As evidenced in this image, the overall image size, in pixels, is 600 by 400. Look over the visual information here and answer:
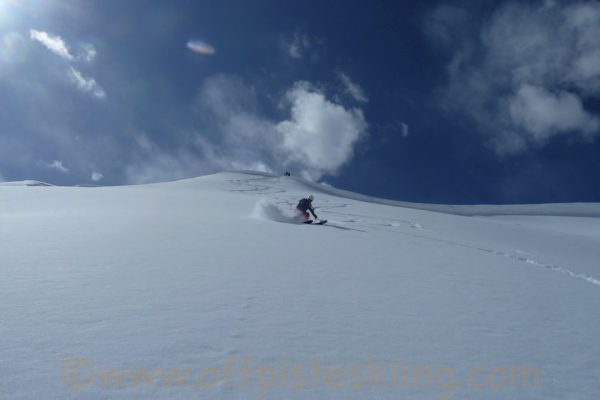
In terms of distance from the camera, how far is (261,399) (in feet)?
8.36

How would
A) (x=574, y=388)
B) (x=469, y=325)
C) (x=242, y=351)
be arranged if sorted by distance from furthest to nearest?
(x=469, y=325) → (x=242, y=351) → (x=574, y=388)

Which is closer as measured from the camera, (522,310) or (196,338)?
(196,338)

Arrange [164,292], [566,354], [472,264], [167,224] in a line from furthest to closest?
[167,224] < [472,264] < [164,292] < [566,354]

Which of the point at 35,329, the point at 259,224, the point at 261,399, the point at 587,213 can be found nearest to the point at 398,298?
the point at 261,399

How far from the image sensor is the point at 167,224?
10.5 m

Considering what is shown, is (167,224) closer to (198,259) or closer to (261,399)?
(198,259)

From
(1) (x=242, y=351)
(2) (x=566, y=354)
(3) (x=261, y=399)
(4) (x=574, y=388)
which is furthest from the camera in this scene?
(2) (x=566, y=354)

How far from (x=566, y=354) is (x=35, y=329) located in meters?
4.94

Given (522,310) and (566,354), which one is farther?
(522,310)

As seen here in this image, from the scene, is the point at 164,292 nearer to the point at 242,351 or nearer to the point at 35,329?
the point at 35,329

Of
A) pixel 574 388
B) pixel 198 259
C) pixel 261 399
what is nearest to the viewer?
pixel 261 399

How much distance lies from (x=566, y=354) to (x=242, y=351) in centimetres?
309

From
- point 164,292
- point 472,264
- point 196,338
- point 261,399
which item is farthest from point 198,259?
point 472,264

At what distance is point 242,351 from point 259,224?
331 inches
